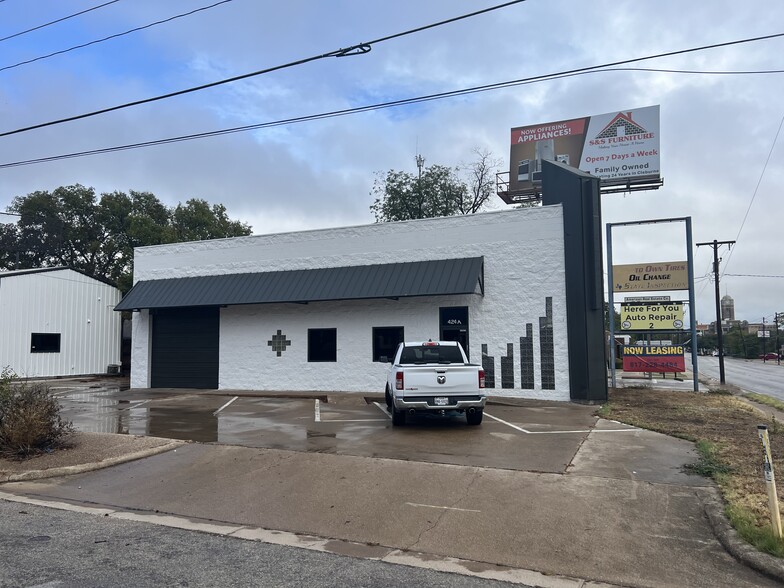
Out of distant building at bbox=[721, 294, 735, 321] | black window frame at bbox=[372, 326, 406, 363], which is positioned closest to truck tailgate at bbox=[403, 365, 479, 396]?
black window frame at bbox=[372, 326, 406, 363]

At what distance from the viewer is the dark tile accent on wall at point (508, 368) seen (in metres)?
18.5

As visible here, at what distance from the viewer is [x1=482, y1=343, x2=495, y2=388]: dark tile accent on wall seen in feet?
61.2

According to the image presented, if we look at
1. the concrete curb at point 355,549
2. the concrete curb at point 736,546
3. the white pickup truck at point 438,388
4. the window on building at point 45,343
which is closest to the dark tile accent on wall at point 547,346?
the white pickup truck at point 438,388

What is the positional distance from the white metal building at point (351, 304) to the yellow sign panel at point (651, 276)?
5973mm

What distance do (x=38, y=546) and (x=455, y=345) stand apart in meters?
9.11

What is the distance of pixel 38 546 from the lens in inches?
229

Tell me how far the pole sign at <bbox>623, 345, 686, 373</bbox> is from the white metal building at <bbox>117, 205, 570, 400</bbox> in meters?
6.98


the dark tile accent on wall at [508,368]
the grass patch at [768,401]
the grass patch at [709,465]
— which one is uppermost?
the dark tile accent on wall at [508,368]

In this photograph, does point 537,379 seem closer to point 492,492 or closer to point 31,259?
point 492,492

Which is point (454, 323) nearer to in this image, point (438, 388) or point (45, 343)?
point (438, 388)

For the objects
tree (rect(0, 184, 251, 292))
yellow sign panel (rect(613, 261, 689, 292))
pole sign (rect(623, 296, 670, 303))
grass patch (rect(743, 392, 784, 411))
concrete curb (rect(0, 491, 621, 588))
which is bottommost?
grass patch (rect(743, 392, 784, 411))

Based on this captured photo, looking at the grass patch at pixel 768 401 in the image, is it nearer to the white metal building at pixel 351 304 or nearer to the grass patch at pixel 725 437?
the grass patch at pixel 725 437

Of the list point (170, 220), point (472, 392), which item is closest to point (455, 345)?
point (472, 392)

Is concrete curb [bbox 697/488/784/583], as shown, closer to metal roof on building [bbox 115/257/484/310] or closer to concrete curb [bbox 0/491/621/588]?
concrete curb [bbox 0/491/621/588]
